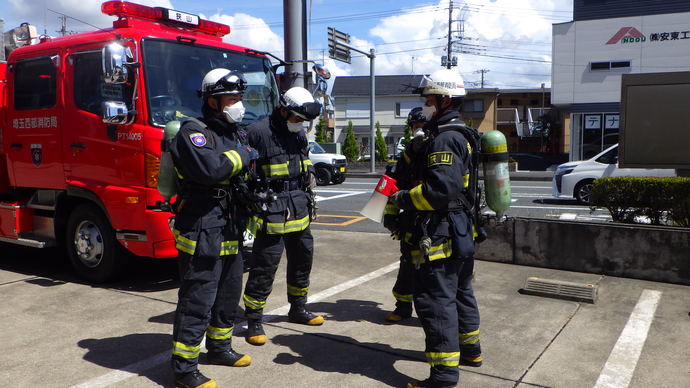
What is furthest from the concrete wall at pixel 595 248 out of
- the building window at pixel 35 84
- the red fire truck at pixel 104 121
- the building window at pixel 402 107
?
the building window at pixel 402 107

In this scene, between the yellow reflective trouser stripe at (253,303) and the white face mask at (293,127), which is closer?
the yellow reflective trouser stripe at (253,303)

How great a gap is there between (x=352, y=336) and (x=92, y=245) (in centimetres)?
311

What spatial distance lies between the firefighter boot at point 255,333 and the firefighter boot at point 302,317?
0.43 m

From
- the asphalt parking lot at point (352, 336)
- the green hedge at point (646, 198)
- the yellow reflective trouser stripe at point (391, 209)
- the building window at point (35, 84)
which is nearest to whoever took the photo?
the asphalt parking lot at point (352, 336)

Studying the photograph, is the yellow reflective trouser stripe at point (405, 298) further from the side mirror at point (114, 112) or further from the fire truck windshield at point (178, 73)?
the side mirror at point (114, 112)

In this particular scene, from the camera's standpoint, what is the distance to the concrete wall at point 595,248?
19.3 feet

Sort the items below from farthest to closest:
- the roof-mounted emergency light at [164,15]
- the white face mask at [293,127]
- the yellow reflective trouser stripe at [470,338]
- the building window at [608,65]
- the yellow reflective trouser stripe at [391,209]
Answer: the building window at [608,65] < the roof-mounted emergency light at [164,15] < the white face mask at [293,127] < the yellow reflective trouser stripe at [391,209] < the yellow reflective trouser stripe at [470,338]

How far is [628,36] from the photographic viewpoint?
28438 mm

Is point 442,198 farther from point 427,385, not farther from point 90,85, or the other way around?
point 90,85

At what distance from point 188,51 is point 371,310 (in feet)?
10.5

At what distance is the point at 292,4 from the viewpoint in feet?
22.7

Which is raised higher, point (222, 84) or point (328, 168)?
point (222, 84)

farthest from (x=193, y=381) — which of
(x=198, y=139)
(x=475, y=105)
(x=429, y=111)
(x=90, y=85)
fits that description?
(x=475, y=105)

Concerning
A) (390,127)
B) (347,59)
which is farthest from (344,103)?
(347,59)
